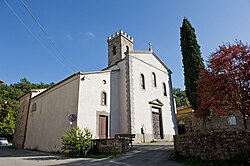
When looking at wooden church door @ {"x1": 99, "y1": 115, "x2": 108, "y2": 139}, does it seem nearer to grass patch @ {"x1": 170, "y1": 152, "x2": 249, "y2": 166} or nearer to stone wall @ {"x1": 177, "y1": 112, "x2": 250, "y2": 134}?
grass patch @ {"x1": 170, "y1": 152, "x2": 249, "y2": 166}

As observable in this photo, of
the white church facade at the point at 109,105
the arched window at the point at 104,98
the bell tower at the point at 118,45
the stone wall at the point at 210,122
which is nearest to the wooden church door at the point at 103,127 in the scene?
the white church facade at the point at 109,105

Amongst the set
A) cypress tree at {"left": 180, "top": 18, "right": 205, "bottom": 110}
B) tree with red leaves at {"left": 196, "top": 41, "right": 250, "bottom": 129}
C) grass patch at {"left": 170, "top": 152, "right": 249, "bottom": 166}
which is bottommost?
grass patch at {"left": 170, "top": 152, "right": 249, "bottom": 166}

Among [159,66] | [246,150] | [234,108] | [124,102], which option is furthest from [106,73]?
[246,150]

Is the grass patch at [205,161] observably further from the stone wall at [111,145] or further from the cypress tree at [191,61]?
the cypress tree at [191,61]

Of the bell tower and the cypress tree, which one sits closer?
the cypress tree

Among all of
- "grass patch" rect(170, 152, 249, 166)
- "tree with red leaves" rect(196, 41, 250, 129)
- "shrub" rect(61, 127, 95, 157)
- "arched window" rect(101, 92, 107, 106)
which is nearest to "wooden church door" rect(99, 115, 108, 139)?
"arched window" rect(101, 92, 107, 106)

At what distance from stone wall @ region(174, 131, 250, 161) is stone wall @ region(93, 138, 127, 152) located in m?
3.77

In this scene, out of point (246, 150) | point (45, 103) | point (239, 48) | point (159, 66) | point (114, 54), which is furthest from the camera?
point (114, 54)

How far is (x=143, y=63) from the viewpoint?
2045 centimetres

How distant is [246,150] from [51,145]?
48.4 ft

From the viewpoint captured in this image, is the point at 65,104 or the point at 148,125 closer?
the point at 65,104

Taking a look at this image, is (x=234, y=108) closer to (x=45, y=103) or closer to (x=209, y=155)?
(x=209, y=155)

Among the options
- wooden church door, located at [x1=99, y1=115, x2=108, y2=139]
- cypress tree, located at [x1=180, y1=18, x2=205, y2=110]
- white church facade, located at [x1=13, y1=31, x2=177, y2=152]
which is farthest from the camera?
cypress tree, located at [x1=180, y1=18, x2=205, y2=110]

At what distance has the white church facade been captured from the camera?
15422mm
